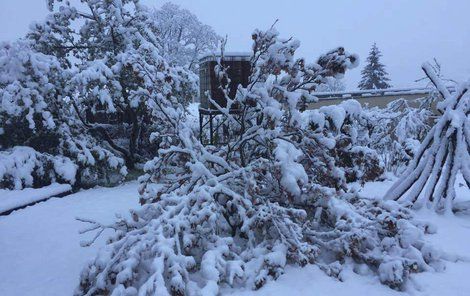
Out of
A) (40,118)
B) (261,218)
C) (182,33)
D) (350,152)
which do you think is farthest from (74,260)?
(182,33)

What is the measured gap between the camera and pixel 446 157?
5789 mm

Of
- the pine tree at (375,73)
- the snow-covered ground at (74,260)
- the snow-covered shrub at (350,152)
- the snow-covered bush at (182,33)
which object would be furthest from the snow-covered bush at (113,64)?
the pine tree at (375,73)

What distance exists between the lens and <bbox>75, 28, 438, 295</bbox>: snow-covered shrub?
3652 millimetres

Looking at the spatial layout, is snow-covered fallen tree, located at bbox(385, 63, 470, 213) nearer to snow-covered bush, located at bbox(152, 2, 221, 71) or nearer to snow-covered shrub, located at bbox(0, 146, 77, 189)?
snow-covered shrub, located at bbox(0, 146, 77, 189)

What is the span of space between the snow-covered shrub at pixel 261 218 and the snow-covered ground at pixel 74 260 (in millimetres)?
147

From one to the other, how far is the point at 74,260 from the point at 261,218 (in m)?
2.24

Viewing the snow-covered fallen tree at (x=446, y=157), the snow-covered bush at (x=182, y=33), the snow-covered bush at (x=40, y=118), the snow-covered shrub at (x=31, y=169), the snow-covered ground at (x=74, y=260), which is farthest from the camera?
the snow-covered bush at (x=182, y=33)

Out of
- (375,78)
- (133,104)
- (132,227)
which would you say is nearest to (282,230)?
(132,227)

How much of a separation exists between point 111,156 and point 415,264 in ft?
22.6

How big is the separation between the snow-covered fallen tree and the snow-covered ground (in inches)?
12.6

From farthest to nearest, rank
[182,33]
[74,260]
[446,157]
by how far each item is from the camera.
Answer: [182,33], [446,157], [74,260]

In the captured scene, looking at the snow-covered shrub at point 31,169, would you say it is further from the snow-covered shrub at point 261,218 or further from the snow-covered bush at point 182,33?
the snow-covered bush at point 182,33

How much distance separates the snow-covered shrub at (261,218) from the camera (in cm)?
365

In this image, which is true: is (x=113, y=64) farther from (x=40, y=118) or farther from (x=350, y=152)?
(x=350, y=152)
